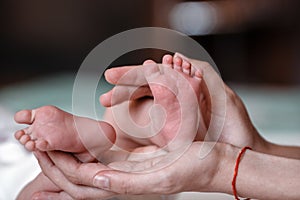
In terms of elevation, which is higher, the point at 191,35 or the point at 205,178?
the point at 205,178

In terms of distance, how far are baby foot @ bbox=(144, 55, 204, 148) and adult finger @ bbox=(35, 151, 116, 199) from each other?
19 centimetres

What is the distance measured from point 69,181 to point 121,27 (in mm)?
2881

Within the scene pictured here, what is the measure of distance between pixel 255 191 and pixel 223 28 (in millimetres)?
2907

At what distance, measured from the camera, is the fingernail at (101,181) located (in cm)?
78

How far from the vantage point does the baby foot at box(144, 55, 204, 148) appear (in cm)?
95

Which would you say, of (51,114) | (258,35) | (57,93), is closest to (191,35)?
(258,35)

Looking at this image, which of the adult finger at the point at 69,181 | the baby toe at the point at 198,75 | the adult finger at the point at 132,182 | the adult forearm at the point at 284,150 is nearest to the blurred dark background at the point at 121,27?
the adult forearm at the point at 284,150

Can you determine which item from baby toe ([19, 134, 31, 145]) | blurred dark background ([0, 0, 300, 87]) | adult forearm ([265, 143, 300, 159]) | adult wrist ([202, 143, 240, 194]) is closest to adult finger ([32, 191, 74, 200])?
baby toe ([19, 134, 31, 145])

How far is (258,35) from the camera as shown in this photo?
12.1 ft

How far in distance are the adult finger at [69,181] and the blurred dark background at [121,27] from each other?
2747mm

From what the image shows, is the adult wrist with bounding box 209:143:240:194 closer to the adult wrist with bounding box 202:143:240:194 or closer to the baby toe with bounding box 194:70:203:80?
the adult wrist with bounding box 202:143:240:194

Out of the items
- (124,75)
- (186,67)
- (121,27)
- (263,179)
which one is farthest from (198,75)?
(121,27)

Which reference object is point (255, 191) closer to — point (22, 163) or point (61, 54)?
point (22, 163)

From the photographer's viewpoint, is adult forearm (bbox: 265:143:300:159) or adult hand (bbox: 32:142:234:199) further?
adult forearm (bbox: 265:143:300:159)
